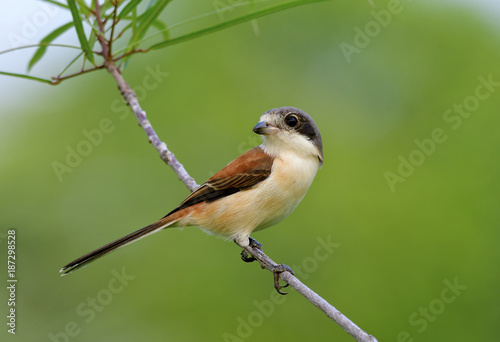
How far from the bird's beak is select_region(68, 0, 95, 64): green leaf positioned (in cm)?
114

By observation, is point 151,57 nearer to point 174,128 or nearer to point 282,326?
point 174,128

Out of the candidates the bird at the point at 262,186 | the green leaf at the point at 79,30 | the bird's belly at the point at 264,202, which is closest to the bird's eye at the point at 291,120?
the bird at the point at 262,186

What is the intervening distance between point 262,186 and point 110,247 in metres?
1.09

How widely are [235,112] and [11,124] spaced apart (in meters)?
3.95

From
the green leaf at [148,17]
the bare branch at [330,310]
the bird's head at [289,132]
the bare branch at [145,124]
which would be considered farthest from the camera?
the bird's head at [289,132]

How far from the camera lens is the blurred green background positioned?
22.5ft

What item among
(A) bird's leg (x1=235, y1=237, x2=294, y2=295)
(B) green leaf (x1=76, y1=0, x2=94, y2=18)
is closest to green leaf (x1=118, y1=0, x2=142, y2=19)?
(B) green leaf (x1=76, y1=0, x2=94, y2=18)

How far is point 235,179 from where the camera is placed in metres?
3.62

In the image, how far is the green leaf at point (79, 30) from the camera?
272cm

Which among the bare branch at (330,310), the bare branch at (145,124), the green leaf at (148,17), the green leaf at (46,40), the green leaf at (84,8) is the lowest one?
the bare branch at (330,310)

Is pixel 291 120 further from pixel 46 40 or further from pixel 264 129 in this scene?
pixel 46 40

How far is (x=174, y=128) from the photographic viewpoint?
8336mm

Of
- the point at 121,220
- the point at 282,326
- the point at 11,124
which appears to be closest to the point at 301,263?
the point at 282,326

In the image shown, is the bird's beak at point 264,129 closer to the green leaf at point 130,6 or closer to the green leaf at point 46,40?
the green leaf at point 130,6
